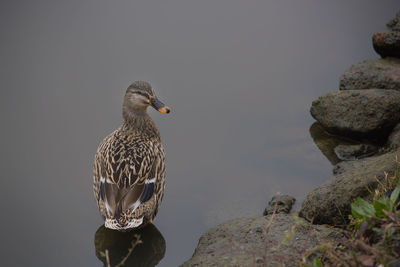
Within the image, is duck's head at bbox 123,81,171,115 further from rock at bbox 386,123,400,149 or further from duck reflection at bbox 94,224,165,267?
rock at bbox 386,123,400,149

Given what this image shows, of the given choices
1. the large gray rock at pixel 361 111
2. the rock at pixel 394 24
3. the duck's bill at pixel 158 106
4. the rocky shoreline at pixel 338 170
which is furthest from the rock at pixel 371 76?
the duck's bill at pixel 158 106

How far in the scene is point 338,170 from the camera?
4867mm

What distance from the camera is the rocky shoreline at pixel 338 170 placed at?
11.1ft

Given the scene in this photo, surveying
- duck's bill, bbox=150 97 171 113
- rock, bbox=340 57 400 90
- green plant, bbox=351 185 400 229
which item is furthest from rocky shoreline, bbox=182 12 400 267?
duck's bill, bbox=150 97 171 113

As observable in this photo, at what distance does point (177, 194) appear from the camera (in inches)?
187

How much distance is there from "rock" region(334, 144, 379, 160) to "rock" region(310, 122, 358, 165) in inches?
3.1

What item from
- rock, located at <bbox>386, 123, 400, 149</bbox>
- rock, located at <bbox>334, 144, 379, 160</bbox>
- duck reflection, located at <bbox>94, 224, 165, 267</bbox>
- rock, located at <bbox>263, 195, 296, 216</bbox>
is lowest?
duck reflection, located at <bbox>94, 224, 165, 267</bbox>

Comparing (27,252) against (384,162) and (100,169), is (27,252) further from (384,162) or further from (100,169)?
(384,162)

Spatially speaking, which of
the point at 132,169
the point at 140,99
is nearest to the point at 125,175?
the point at 132,169

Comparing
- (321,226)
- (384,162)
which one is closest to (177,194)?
(321,226)

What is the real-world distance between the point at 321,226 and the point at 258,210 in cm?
98

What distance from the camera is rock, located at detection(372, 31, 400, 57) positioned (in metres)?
6.12

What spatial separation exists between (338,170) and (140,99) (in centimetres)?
217

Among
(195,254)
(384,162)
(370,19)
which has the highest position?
(370,19)
